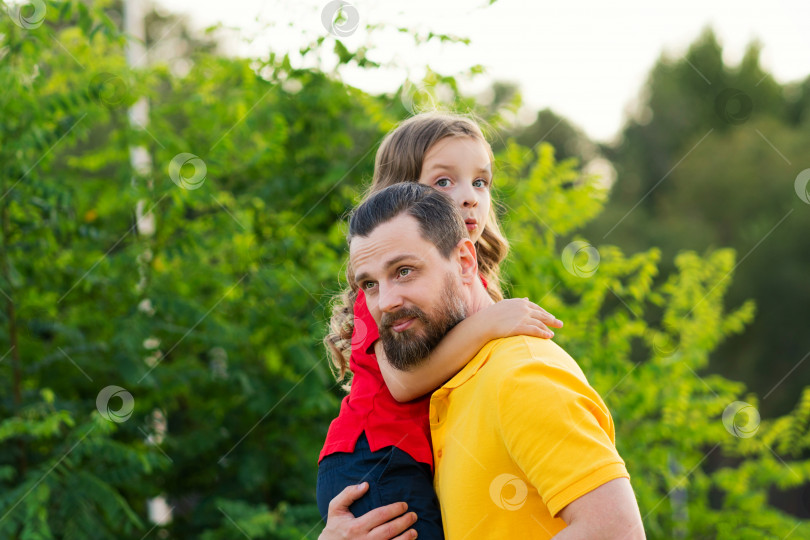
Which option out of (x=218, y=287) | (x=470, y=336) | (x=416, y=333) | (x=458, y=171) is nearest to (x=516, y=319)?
(x=470, y=336)

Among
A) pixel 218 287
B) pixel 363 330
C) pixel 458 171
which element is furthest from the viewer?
pixel 218 287

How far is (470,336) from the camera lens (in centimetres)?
174

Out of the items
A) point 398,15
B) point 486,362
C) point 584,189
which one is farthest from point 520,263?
point 486,362

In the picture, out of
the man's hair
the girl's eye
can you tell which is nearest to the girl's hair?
the girl's eye

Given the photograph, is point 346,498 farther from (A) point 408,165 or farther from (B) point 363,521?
(A) point 408,165

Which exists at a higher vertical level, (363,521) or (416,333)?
(416,333)

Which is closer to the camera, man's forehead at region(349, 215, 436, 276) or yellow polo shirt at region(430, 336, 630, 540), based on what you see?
yellow polo shirt at region(430, 336, 630, 540)

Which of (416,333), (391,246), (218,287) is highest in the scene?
(391,246)

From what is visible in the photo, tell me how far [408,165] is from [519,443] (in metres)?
1.14

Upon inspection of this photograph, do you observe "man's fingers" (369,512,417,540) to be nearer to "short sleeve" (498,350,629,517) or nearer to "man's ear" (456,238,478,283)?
"short sleeve" (498,350,629,517)

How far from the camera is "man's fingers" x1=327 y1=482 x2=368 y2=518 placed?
1830 millimetres

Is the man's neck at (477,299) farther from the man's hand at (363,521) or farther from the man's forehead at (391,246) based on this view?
the man's hand at (363,521)

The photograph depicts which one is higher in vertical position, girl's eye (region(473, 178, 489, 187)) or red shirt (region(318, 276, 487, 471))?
girl's eye (region(473, 178, 489, 187))

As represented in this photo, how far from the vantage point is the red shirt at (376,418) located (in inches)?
71.7
